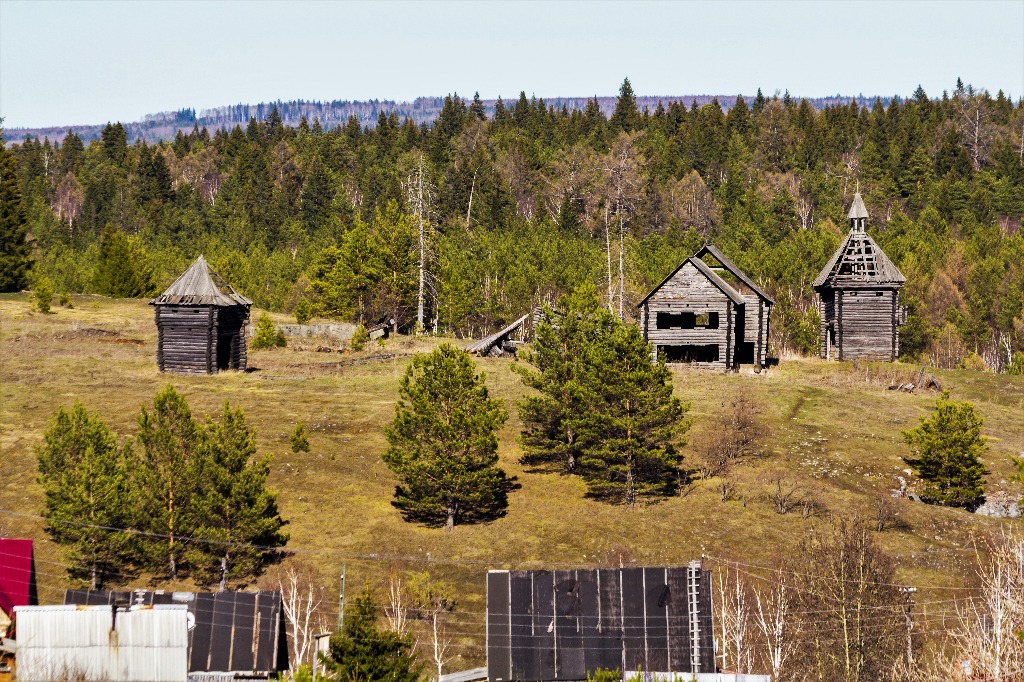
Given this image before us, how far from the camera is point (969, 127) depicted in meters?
167

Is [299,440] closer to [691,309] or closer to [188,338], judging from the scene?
[188,338]

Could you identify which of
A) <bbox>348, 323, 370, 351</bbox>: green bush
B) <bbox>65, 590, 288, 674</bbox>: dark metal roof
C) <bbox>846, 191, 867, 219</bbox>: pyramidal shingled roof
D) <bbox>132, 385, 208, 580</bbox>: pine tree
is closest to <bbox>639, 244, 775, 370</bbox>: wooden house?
<bbox>846, 191, 867, 219</bbox>: pyramidal shingled roof

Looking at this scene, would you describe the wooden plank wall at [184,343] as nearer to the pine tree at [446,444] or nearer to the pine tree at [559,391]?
the pine tree at [559,391]

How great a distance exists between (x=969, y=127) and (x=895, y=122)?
9.90 meters

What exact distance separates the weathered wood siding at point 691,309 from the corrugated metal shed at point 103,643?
41485mm

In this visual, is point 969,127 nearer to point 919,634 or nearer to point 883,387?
point 883,387

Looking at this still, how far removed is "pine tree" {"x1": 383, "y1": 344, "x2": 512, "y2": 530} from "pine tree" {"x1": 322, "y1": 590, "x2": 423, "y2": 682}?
18076 millimetres

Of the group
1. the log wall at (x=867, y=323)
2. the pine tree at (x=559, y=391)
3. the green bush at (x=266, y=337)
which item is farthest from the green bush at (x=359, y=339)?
the log wall at (x=867, y=323)

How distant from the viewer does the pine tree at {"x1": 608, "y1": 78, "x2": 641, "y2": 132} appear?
181 meters

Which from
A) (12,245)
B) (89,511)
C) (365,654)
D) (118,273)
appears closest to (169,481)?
(89,511)

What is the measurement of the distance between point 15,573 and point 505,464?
71.6 ft

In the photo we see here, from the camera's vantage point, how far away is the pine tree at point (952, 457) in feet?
161

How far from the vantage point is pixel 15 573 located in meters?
38.2

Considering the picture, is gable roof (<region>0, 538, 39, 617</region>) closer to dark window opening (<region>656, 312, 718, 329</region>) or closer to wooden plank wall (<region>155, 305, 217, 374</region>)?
wooden plank wall (<region>155, 305, 217, 374</region>)
